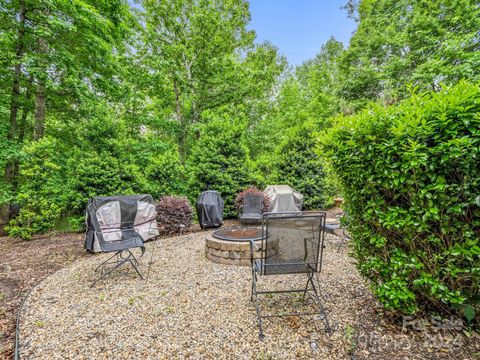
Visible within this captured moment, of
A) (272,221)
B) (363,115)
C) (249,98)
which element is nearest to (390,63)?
(249,98)

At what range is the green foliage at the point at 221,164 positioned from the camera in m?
8.40

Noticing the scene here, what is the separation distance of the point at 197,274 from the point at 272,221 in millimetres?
1744

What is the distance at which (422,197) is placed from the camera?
69.4 inches

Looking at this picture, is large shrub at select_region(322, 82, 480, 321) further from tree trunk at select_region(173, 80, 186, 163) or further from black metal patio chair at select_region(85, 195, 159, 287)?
tree trunk at select_region(173, 80, 186, 163)

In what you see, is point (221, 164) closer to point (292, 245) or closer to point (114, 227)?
point (114, 227)

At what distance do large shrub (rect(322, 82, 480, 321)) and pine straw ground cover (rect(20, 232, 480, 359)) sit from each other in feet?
0.98

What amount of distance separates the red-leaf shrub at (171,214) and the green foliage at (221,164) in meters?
2.14

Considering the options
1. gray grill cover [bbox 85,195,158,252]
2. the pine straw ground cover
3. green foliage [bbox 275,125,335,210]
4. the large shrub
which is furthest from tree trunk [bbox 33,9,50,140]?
the large shrub

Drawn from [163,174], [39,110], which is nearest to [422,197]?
[163,174]

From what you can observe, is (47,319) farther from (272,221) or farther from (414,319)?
(414,319)

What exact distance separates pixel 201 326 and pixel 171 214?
4.26 meters

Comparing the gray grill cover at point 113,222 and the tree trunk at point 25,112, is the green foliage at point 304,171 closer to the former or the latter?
the gray grill cover at point 113,222

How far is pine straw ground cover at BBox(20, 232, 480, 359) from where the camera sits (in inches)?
72.9

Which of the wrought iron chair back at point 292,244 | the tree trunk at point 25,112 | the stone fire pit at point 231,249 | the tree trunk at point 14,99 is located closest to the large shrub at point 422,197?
the wrought iron chair back at point 292,244
